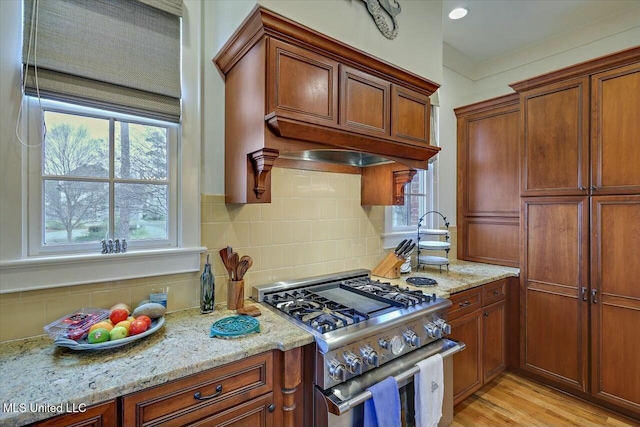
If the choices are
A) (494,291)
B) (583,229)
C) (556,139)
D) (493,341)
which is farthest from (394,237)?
(556,139)

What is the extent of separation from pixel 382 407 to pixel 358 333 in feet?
1.12

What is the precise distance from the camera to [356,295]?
1.96 metres

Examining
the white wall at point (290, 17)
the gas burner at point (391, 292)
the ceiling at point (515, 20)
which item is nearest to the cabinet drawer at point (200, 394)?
the gas burner at point (391, 292)

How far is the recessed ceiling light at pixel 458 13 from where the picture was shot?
2588mm

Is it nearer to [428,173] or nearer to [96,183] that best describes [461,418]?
[428,173]

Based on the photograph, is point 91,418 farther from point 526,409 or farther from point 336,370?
point 526,409

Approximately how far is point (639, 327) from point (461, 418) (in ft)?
4.46

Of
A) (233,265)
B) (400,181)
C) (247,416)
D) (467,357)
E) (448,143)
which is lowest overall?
(467,357)

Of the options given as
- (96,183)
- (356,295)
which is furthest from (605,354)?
(96,183)

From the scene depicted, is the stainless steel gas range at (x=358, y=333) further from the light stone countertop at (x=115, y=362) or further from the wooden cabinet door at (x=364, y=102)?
the wooden cabinet door at (x=364, y=102)

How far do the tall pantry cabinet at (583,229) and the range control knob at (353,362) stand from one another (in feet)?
6.68

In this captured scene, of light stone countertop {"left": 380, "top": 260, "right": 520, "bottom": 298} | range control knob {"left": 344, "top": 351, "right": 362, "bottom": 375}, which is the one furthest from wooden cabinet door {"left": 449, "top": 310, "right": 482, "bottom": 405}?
range control knob {"left": 344, "top": 351, "right": 362, "bottom": 375}

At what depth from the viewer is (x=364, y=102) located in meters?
1.76

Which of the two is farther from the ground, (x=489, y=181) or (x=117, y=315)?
(x=489, y=181)
